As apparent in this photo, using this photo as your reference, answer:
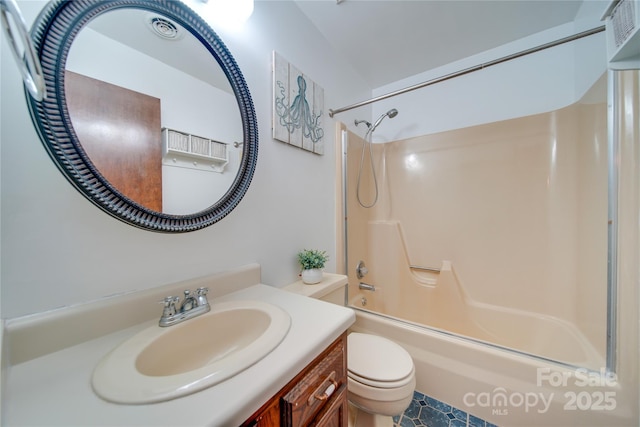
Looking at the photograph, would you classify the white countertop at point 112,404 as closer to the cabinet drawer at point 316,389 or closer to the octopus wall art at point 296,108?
the cabinet drawer at point 316,389

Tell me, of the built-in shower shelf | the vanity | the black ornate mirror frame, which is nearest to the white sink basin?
the vanity

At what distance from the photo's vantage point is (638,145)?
86 cm

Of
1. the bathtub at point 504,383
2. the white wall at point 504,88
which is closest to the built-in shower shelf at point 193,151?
the bathtub at point 504,383

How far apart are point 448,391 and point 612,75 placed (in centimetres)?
166

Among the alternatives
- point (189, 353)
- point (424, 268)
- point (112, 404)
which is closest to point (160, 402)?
point (112, 404)

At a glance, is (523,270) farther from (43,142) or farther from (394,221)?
(43,142)

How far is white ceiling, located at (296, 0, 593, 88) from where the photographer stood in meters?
1.30

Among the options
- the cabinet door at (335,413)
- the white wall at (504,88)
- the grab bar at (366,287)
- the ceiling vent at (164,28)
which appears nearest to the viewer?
the cabinet door at (335,413)

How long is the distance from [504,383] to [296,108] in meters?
1.72

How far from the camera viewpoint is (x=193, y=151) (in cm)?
80

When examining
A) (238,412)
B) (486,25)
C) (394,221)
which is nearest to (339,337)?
(238,412)

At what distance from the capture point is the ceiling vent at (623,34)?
Result: 614mm

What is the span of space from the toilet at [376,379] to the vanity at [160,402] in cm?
27

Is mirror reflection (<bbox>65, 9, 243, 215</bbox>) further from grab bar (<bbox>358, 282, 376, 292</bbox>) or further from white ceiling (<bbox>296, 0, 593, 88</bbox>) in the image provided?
grab bar (<bbox>358, 282, 376, 292</bbox>)
